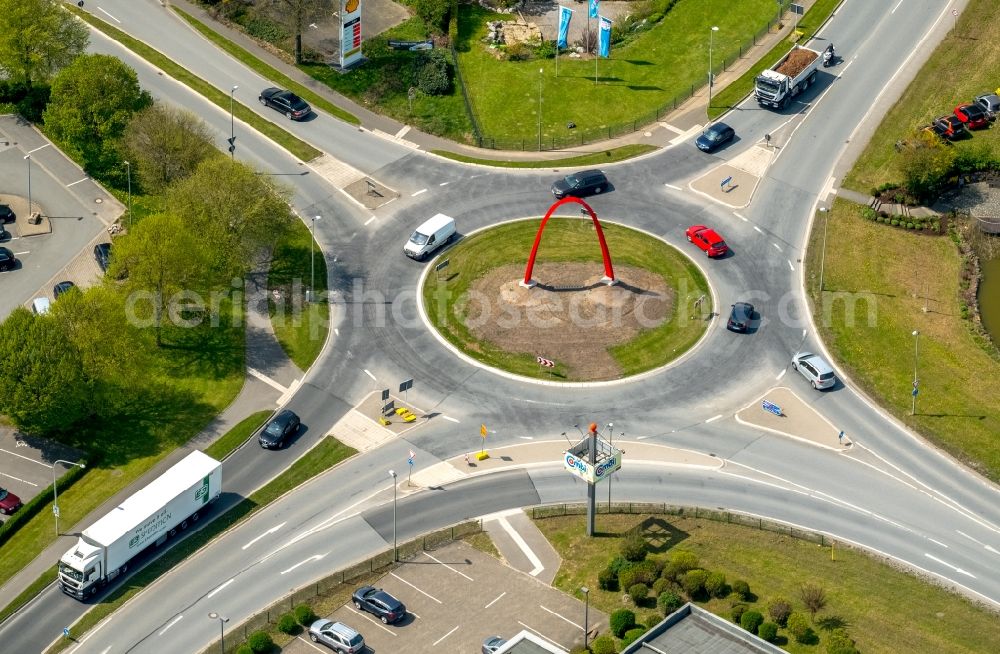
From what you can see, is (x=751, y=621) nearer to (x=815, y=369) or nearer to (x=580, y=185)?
(x=815, y=369)

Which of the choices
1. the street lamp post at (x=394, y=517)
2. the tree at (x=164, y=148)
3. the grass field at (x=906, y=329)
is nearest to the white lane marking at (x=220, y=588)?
the street lamp post at (x=394, y=517)

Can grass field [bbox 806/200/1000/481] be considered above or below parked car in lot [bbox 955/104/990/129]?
below

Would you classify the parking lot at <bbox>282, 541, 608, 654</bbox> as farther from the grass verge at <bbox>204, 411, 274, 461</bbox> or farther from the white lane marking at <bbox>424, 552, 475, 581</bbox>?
the grass verge at <bbox>204, 411, 274, 461</bbox>

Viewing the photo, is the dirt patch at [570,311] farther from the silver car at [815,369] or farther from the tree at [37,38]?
the tree at [37,38]

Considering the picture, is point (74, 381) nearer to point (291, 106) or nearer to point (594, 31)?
point (291, 106)

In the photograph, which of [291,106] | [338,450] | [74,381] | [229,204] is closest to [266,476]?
[338,450]

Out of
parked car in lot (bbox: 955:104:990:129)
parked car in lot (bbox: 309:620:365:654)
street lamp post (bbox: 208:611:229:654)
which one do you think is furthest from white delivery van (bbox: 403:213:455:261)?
parked car in lot (bbox: 955:104:990:129)
